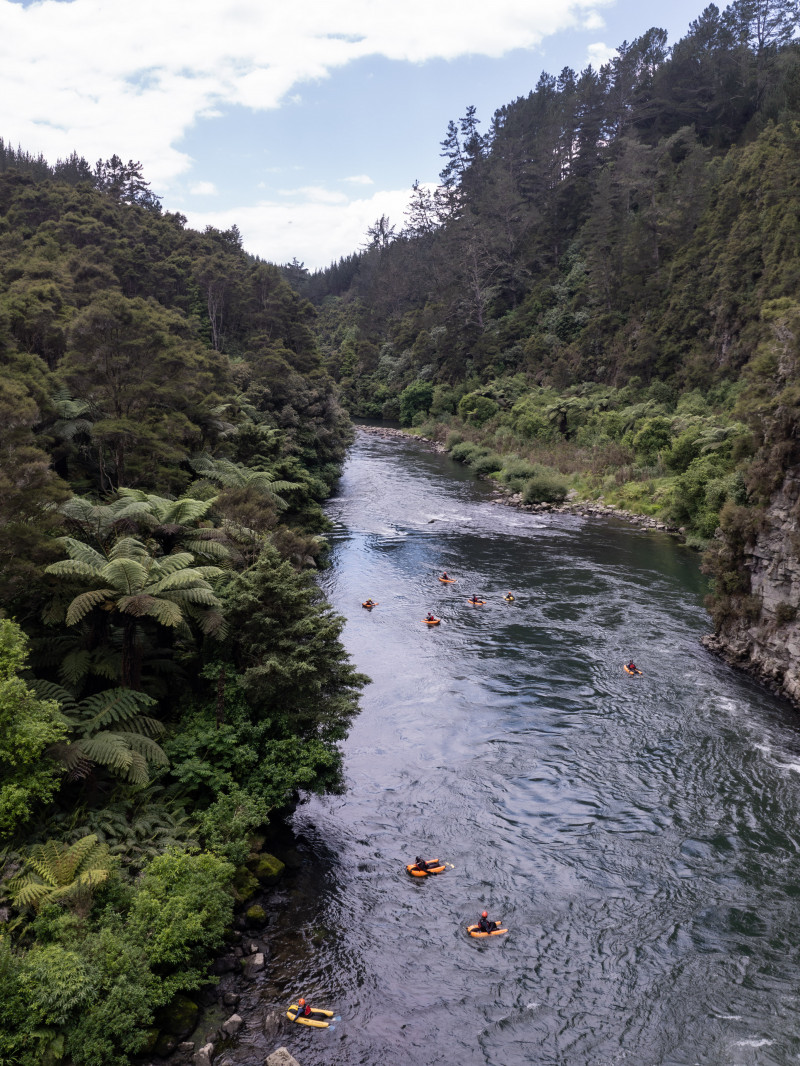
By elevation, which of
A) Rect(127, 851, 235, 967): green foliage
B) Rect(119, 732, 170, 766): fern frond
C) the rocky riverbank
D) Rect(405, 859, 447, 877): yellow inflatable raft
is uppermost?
Rect(119, 732, 170, 766): fern frond

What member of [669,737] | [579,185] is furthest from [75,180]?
[669,737]

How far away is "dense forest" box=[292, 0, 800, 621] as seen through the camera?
118 feet

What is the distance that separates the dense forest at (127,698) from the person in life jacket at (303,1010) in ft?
5.14

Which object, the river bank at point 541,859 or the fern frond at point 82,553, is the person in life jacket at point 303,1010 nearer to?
the river bank at point 541,859

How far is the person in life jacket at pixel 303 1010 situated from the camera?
33.3 feet

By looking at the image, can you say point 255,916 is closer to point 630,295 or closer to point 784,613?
point 784,613

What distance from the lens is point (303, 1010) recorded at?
1023 centimetres

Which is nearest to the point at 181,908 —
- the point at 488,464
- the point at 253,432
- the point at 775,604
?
the point at 775,604

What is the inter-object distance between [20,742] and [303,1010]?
5974mm

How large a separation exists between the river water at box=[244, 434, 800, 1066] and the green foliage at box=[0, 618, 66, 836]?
4.86 m

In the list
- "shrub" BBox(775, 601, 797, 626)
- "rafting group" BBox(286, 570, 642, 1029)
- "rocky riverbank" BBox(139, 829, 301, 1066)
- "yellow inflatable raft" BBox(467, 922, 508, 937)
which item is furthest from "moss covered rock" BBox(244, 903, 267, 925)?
"shrub" BBox(775, 601, 797, 626)

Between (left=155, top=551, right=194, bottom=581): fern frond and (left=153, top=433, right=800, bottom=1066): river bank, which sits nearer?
(left=153, top=433, right=800, bottom=1066): river bank

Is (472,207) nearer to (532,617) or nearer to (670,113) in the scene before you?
(670,113)

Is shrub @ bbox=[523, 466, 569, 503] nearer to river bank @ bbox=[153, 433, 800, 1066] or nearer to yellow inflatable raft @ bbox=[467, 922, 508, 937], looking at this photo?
river bank @ bbox=[153, 433, 800, 1066]
